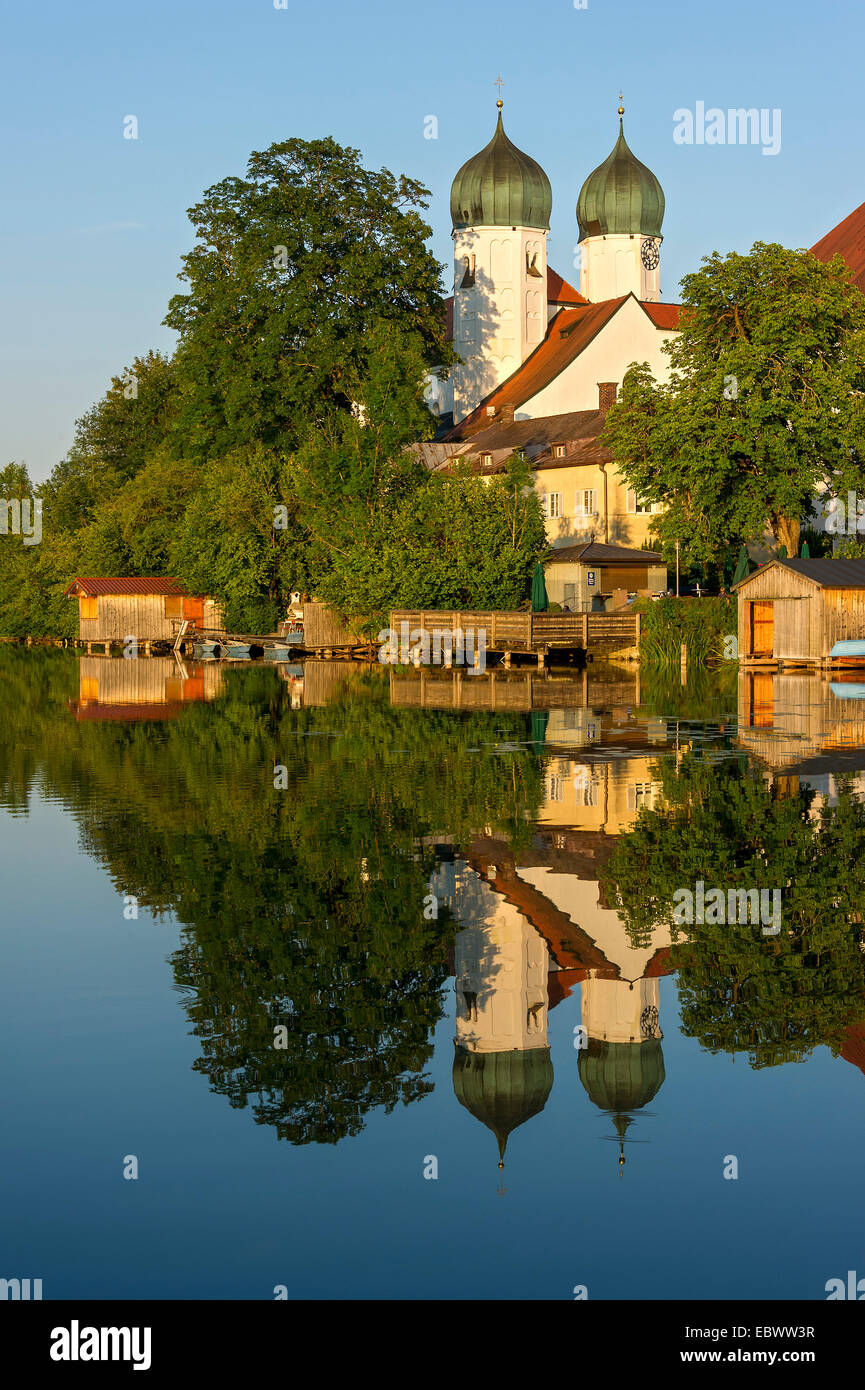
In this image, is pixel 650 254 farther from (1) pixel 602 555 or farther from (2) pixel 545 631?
(2) pixel 545 631

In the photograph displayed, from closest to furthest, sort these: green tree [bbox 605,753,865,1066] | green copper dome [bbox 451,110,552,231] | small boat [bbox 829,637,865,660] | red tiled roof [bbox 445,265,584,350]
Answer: green tree [bbox 605,753,865,1066] < small boat [bbox 829,637,865,660] < green copper dome [bbox 451,110,552,231] < red tiled roof [bbox 445,265,584,350]

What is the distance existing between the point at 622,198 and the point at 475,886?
82.0 m

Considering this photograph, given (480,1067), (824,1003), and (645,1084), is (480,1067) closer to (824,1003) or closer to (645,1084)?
(645,1084)

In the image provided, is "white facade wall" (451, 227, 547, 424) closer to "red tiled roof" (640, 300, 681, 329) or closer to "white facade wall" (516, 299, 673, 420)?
"red tiled roof" (640, 300, 681, 329)

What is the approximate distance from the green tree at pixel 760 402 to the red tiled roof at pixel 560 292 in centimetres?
4441

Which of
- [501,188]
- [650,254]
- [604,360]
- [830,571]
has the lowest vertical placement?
[830,571]

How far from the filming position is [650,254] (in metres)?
91.5

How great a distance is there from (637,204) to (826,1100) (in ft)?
286

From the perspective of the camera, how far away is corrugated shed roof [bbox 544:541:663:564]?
6028 cm

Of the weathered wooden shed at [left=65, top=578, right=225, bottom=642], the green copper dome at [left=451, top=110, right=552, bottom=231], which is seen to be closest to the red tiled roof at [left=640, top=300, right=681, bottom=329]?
the green copper dome at [left=451, top=110, right=552, bottom=231]

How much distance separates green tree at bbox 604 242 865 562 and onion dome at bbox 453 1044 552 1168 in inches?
1641

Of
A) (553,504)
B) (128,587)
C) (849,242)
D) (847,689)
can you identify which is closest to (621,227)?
(849,242)

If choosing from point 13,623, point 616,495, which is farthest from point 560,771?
point 13,623

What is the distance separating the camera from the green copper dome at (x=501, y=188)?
87.8 meters
